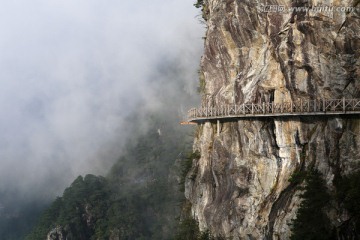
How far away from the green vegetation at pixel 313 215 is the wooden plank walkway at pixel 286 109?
189 inches

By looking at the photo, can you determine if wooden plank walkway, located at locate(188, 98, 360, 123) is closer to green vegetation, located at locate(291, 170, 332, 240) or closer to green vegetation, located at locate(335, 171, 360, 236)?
green vegetation, located at locate(335, 171, 360, 236)

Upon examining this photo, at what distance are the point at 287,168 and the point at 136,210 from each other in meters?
72.4

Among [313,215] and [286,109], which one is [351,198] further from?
[286,109]

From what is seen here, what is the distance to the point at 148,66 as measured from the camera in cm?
15562

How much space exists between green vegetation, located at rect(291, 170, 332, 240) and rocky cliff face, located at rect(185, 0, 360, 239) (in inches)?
30.4

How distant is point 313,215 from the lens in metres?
38.1

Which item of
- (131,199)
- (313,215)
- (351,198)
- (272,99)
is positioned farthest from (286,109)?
(131,199)

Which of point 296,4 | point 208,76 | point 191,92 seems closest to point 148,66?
point 191,92

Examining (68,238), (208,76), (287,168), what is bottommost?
(68,238)

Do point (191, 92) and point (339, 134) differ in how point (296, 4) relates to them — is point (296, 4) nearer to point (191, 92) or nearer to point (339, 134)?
point (339, 134)

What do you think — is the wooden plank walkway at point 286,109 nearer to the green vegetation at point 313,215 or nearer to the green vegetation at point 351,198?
the green vegetation at point 351,198

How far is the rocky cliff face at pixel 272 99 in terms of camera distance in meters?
39.0

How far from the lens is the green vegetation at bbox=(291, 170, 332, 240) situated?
37.8 metres

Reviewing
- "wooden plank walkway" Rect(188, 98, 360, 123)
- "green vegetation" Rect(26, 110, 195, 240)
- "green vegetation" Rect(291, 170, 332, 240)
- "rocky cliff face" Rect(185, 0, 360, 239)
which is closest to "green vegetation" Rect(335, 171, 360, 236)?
"rocky cliff face" Rect(185, 0, 360, 239)
